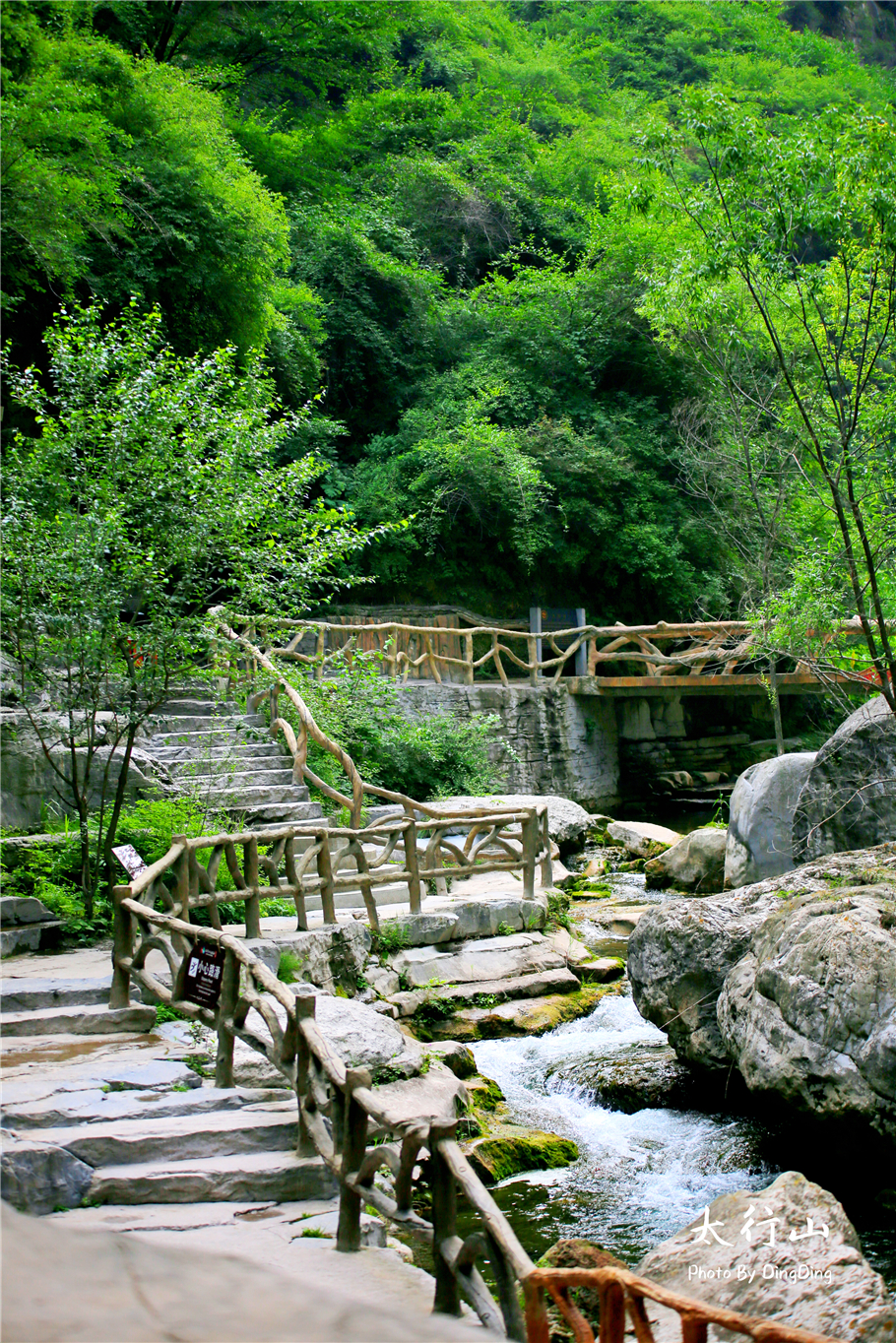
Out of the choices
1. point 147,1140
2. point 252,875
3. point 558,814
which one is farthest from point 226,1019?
point 558,814

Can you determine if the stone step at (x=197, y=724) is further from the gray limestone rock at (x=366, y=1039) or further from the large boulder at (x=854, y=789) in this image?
the large boulder at (x=854, y=789)

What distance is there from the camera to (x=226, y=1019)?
4527mm

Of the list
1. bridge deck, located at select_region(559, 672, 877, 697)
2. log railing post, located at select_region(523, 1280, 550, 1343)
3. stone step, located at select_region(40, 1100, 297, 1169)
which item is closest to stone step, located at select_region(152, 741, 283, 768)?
stone step, located at select_region(40, 1100, 297, 1169)

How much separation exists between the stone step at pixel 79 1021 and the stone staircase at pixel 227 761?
299 cm

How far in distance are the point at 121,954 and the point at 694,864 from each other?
7.68 m

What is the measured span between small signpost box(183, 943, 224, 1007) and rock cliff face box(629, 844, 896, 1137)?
9.48 ft

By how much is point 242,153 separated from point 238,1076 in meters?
16.6

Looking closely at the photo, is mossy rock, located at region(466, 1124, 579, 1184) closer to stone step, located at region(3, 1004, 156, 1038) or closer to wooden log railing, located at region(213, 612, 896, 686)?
stone step, located at region(3, 1004, 156, 1038)

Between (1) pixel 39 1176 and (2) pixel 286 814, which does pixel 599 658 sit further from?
(1) pixel 39 1176

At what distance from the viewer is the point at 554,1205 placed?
199 inches

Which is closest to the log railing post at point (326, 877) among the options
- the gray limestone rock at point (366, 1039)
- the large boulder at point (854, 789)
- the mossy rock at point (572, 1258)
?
the gray limestone rock at point (366, 1039)

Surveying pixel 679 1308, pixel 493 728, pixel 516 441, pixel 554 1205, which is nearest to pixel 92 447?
pixel 554 1205

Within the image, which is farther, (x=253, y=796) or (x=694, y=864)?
(x=694, y=864)

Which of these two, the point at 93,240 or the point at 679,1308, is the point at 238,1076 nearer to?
the point at 679,1308
